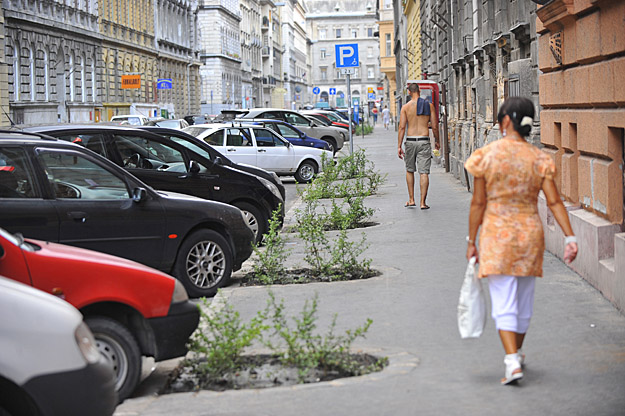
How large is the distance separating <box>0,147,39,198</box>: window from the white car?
44.1ft

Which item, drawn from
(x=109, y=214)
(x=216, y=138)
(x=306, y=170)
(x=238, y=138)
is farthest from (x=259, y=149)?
(x=109, y=214)

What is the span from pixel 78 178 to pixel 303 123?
1136 inches

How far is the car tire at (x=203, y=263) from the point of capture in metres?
9.48

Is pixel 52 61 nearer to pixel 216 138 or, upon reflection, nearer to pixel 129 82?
pixel 129 82

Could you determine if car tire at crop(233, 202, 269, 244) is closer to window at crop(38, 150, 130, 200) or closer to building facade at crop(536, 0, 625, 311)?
building facade at crop(536, 0, 625, 311)

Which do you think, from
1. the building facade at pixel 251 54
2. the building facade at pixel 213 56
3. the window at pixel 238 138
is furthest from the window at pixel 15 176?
the building facade at pixel 251 54

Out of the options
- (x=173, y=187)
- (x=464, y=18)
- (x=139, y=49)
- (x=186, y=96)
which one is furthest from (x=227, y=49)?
(x=173, y=187)

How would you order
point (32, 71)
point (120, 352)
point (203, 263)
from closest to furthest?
point (120, 352) < point (203, 263) < point (32, 71)

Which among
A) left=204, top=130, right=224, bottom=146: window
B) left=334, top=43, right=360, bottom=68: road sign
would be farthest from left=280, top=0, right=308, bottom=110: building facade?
left=204, top=130, right=224, bottom=146: window

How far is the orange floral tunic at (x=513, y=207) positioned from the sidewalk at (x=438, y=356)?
2.28ft

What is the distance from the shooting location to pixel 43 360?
4426 millimetres

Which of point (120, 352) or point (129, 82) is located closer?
point (120, 352)

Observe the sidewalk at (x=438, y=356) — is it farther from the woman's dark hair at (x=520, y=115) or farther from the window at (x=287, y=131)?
the window at (x=287, y=131)

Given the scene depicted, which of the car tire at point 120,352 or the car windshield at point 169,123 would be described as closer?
the car tire at point 120,352
